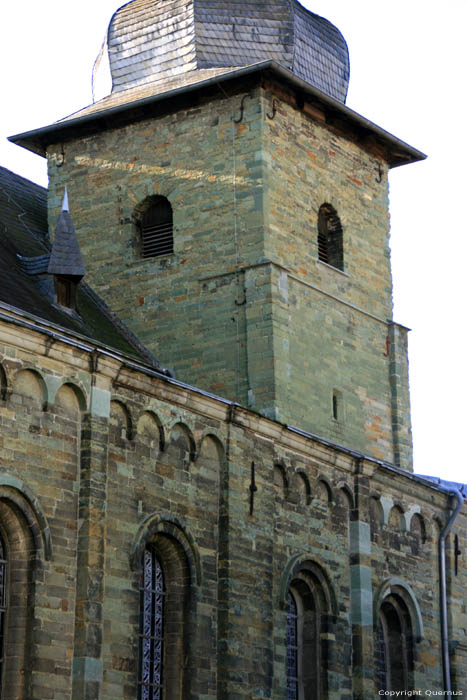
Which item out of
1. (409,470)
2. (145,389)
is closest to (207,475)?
(145,389)

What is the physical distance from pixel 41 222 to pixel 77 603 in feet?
37.3

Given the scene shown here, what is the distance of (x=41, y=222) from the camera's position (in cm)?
3088

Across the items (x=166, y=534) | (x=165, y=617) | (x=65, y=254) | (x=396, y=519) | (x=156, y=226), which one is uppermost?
(x=156, y=226)

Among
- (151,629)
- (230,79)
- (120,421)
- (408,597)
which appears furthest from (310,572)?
(230,79)

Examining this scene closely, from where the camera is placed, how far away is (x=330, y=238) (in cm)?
3122

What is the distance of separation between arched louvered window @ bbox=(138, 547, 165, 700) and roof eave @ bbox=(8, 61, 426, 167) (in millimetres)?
10050

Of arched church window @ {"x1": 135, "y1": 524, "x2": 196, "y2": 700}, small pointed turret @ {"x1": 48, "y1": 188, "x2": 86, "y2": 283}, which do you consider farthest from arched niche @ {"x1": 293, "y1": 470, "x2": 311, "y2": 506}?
small pointed turret @ {"x1": 48, "y1": 188, "x2": 86, "y2": 283}

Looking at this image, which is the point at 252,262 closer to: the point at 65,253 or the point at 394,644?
the point at 65,253

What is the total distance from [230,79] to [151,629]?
37.2 ft

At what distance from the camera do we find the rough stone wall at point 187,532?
21.2 m

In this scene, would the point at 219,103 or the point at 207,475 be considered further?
the point at 219,103

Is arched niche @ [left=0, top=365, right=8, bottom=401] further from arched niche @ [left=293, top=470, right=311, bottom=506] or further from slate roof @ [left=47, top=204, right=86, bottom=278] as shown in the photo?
arched niche @ [left=293, top=470, right=311, bottom=506]

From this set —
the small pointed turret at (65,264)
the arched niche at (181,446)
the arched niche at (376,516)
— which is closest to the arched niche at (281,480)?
the arched niche at (181,446)

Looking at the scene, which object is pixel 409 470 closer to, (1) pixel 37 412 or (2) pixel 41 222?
(2) pixel 41 222
